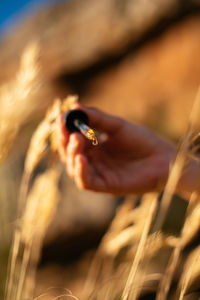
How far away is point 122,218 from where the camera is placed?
1.11 metres

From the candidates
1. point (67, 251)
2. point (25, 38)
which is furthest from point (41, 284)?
point (25, 38)

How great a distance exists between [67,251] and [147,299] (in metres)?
0.88

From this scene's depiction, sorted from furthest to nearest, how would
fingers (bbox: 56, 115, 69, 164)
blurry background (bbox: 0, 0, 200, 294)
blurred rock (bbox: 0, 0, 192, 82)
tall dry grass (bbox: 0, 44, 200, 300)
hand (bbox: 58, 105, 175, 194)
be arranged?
blurred rock (bbox: 0, 0, 192, 82)
blurry background (bbox: 0, 0, 200, 294)
hand (bbox: 58, 105, 175, 194)
fingers (bbox: 56, 115, 69, 164)
tall dry grass (bbox: 0, 44, 200, 300)

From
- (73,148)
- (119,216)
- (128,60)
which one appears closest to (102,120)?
(73,148)

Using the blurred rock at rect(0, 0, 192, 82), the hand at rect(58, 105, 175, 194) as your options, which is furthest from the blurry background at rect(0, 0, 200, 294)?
the hand at rect(58, 105, 175, 194)

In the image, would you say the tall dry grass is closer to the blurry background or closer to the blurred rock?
the blurry background

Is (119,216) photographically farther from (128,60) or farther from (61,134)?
(128,60)

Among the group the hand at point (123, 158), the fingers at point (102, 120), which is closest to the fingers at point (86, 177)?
the hand at point (123, 158)

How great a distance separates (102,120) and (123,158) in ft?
0.60

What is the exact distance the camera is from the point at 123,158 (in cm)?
104

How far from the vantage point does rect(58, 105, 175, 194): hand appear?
920mm

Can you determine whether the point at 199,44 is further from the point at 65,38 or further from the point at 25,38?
the point at 25,38

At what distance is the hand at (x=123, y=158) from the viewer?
3.02 feet

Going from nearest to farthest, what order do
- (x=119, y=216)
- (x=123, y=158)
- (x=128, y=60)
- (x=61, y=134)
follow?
(x=61, y=134) < (x=123, y=158) < (x=119, y=216) < (x=128, y=60)
